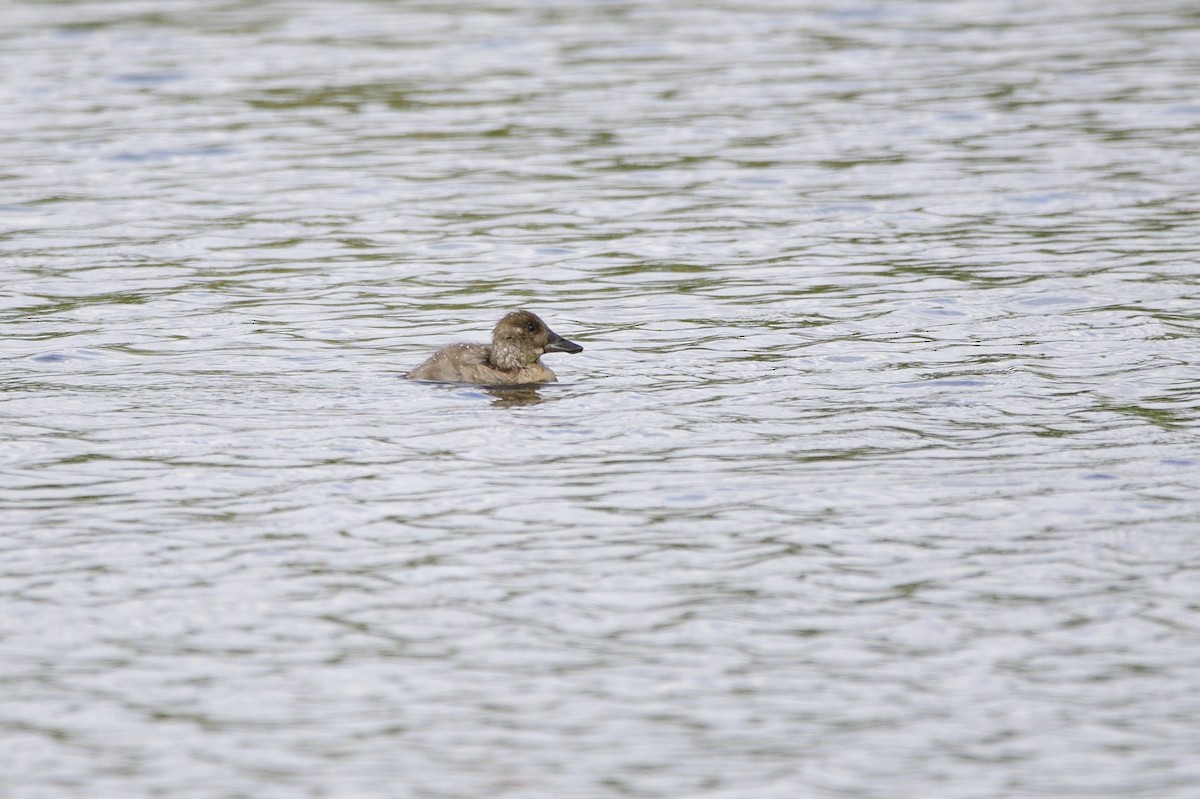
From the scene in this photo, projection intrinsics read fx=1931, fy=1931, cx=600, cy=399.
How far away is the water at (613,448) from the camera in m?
7.72

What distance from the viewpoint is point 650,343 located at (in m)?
14.1

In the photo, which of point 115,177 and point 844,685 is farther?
point 115,177

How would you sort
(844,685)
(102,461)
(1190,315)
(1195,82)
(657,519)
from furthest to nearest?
1. (1195,82)
2. (1190,315)
3. (102,461)
4. (657,519)
5. (844,685)

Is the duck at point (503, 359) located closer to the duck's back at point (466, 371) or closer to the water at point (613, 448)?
the duck's back at point (466, 371)

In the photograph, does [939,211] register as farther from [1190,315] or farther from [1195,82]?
[1195,82]

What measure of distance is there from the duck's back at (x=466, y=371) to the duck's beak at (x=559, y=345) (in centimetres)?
20

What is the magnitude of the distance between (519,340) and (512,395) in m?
0.47

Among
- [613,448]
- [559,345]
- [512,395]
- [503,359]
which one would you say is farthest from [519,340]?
[613,448]

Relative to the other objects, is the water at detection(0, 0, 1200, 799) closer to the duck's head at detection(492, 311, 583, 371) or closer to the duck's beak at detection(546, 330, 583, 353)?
the duck's beak at detection(546, 330, 583, 353)

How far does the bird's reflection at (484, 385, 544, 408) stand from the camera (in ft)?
41.4

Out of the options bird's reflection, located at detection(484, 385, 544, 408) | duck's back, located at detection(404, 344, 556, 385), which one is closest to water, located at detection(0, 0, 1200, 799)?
bird's reflection, located at detection(484, 385, 544, 408)

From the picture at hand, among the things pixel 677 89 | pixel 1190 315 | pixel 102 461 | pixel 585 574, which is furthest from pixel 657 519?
pixel 677 89

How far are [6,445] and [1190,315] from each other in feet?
27.8

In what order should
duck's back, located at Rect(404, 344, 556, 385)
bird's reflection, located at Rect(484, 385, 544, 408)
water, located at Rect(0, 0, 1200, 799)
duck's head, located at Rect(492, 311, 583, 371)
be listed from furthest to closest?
duck's head, located at Rect(492, 311, 583, 371)
duck's back, located at Rect(404, 344, 556, 385)
bird's reflection, located at Rect(484, 385, 544, 408)
water, located at Rect(0, 0, 1200, 799)
